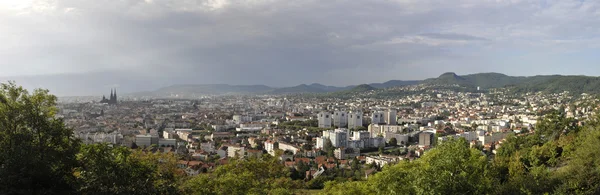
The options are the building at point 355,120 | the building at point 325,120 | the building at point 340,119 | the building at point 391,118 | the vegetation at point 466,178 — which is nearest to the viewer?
the vegetation at point 466,178

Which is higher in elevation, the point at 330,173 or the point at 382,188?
the point at 382,188

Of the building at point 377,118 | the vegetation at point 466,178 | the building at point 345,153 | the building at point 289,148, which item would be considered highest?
the vegetation at point 466,178

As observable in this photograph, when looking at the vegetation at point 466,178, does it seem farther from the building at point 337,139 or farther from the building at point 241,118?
the building at point 241,118

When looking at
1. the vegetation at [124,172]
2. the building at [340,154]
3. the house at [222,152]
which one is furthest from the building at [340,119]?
the vegetation at [124,172]

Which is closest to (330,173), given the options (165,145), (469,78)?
(165,145)

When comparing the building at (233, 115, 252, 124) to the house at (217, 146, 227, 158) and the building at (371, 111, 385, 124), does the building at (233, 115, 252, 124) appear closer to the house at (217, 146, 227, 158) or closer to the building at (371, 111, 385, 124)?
the building at (371, 111, 385, 124)

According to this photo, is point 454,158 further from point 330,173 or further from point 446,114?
point 446,114

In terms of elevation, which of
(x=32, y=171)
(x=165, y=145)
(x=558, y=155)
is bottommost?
(x=165, y=145)

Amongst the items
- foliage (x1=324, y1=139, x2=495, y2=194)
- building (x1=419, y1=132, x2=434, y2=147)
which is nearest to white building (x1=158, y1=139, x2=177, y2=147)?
building (x1=419, y1=132, x2=434, y2=147)
